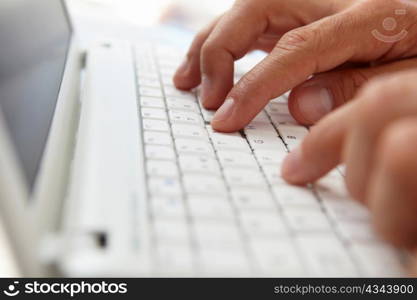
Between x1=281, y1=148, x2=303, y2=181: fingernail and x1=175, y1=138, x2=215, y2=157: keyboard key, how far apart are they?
0.28ft

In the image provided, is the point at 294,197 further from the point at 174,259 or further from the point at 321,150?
the point at 174,259

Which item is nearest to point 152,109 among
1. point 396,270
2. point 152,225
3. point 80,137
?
point 80,137

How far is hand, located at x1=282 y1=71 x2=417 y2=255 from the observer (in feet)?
1.22

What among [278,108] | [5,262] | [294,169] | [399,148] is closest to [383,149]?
[399,148]

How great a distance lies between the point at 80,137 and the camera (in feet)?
1.79

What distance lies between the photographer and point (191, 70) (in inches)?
30.3

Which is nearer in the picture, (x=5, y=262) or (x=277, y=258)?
(x=277, y=258)

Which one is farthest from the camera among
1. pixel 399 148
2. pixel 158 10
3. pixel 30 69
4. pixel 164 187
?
pixel 158 10

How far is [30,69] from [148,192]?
244 mm

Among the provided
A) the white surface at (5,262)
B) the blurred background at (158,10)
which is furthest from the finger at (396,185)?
the blurred background at (158,10)

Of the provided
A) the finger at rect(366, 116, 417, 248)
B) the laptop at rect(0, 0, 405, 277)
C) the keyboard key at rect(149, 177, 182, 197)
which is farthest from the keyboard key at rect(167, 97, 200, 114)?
the finger at rect(366, 116, 417, 248)

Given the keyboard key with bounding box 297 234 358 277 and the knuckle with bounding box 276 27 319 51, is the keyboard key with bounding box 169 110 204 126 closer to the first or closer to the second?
the knuckle with bounding box 276 27 319 51

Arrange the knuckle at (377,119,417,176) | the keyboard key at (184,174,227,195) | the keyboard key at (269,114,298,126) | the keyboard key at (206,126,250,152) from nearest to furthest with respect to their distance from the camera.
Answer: the knuckle at (377,119,417,176) < the keyboard key at (184,174,227,195) < the keyboard key at (206,126,250,152) < the keyboard key at (269,114,298,126)
